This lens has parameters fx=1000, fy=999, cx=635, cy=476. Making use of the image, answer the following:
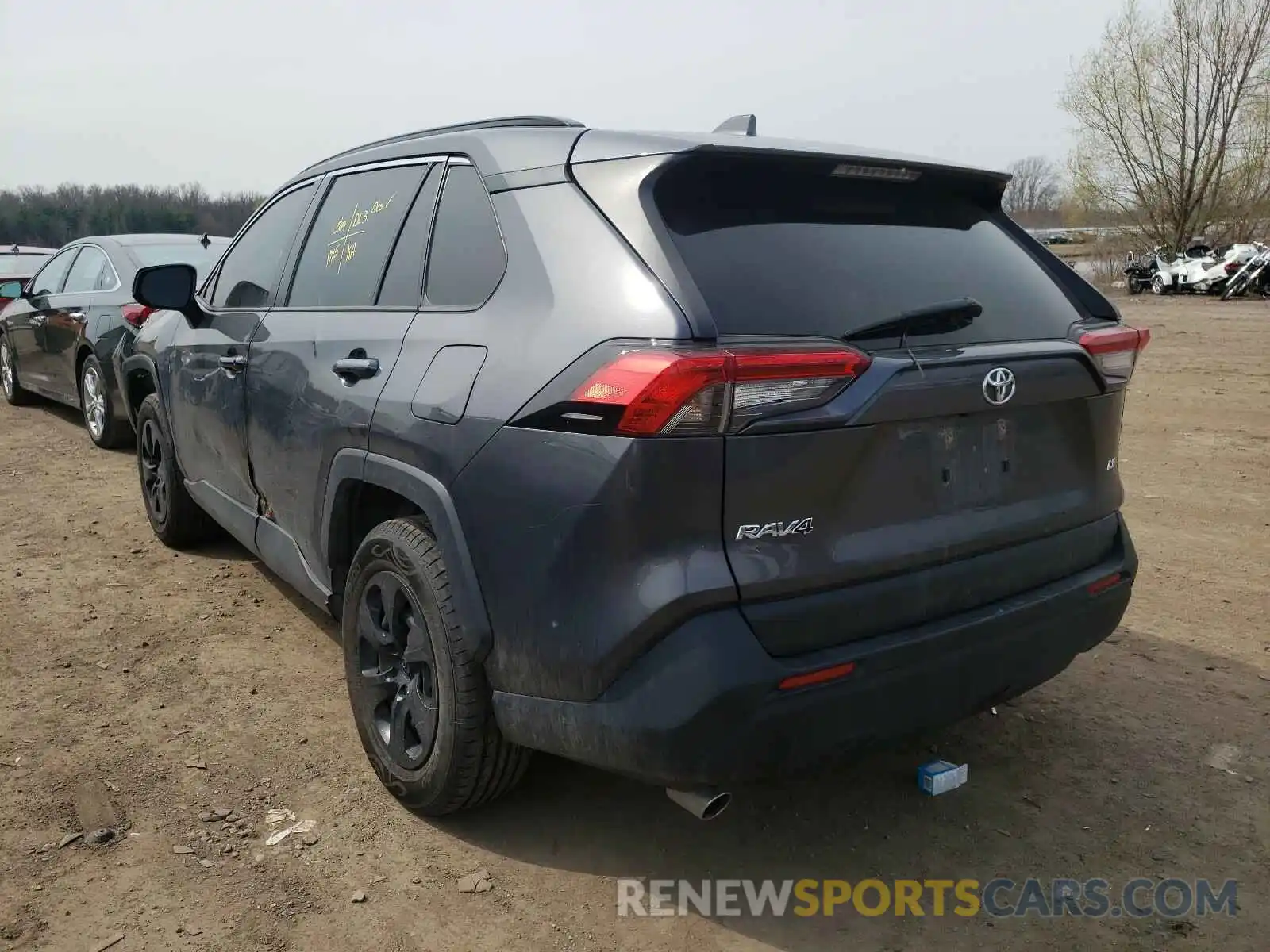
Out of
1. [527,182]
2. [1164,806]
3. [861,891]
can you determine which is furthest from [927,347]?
[1164,806]

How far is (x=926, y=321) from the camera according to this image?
7.64ft

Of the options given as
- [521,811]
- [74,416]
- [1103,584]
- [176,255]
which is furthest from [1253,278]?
[521,811]

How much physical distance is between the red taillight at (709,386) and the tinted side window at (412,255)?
3.45ft

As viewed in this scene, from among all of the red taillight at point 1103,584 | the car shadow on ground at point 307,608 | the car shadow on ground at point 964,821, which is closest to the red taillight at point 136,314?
the car shadow on ground at point 307,608

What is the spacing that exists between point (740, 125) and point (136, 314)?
5568mm

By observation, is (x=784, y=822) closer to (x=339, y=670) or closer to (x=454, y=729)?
(x=454, y=729)

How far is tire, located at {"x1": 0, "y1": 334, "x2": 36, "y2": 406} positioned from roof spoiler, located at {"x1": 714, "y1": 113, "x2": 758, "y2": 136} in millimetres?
9016

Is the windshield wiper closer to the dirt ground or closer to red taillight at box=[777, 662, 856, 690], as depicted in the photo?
red taillight at box=[777, 662, 856, 690]

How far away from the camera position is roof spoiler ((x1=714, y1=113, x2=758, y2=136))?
2.81 meters

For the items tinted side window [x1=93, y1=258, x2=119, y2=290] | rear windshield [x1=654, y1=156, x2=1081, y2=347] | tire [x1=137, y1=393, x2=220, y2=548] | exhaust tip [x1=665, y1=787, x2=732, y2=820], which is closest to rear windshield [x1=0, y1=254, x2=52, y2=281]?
tinted side window [x1=93, y1=258, x2=119, y2=290]

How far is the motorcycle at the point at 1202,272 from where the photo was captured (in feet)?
84.1

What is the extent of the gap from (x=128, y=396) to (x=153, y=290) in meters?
1.53

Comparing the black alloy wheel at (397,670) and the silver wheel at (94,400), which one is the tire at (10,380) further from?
the black alloy wheel at (397,670)

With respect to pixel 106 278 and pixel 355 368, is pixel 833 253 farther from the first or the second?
pixel 106 278
